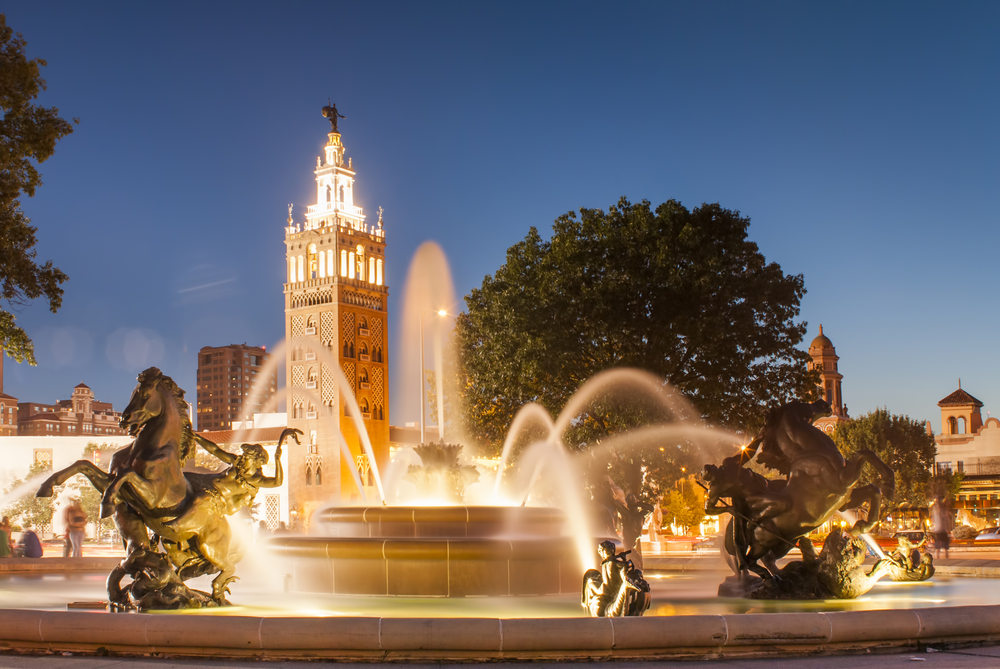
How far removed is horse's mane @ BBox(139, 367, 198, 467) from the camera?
9.76m

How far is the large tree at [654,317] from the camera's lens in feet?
81.1

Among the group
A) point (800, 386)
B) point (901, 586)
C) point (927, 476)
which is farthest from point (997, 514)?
point (901, 586)

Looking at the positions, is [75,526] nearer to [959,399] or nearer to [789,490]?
[789,490]

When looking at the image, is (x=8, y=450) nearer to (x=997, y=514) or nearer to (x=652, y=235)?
(x=652, y=235)

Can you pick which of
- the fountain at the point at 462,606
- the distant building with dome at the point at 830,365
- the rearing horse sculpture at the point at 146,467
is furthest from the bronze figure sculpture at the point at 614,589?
the distant building with dome at the point at 830,365

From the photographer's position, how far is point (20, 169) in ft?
52.7

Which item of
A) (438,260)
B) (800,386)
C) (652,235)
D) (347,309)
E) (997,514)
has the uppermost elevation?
(347,309)

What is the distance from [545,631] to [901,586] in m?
7.27

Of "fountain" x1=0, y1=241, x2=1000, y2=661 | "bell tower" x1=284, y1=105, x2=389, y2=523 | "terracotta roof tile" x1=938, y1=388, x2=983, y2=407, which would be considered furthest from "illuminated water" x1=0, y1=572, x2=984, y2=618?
"terracotta roof tile" x1=938, y1=388, x2=983, y2=407

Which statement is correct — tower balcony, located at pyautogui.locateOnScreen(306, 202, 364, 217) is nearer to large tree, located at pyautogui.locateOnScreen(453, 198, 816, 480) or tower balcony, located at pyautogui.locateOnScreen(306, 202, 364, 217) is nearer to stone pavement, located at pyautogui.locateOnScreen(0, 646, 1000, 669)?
large tree, located at pyautogui.locateOnScreen(453, 198, 816, 480)

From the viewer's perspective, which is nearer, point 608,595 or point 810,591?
point 608,595

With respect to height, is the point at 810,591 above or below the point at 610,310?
below

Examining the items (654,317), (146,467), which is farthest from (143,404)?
(654,317)

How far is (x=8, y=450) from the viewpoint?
77438 mm
